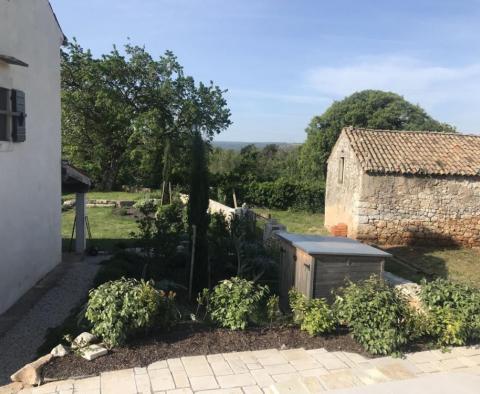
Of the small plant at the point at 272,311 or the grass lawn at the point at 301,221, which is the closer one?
the small plant at the point at 272,311

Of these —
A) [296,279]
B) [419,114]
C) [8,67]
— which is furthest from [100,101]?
[419,114]

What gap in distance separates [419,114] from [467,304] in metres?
38.1

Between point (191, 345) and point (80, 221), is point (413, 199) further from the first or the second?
point (191, 345)

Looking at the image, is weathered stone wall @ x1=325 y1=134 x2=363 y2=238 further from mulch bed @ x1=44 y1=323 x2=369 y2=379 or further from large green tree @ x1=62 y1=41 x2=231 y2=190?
large green tree @ x1=62 y1=41 x2=231 y2=190

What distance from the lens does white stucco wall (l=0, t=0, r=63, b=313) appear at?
823 centimetres

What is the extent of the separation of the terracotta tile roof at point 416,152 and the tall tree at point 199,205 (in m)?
7.92

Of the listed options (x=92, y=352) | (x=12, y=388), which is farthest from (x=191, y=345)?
(x=12, y=388)

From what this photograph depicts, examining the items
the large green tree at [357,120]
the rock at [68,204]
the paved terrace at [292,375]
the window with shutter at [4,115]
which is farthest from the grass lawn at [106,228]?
the large green tree at [357,120]

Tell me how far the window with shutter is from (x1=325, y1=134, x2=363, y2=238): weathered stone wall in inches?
443

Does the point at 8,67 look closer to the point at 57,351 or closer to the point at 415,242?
the point at 57,351

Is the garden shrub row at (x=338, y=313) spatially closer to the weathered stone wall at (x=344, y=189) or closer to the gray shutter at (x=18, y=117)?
the gray shutter at (x=18, y=117)

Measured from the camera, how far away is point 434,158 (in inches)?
636

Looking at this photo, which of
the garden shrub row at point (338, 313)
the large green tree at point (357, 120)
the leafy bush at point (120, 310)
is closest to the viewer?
the leafy bush at point (120, 310)

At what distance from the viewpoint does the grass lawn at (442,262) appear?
11375mm
